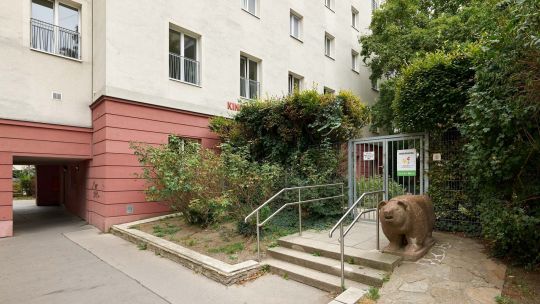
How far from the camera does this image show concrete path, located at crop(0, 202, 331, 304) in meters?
4.32

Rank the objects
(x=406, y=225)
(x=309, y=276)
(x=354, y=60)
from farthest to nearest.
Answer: (x=354, y=60)
(x=309, y=276)
(x=406, y=225)

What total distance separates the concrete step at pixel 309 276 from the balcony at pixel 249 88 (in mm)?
8047

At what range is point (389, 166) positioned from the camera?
7.36 metres

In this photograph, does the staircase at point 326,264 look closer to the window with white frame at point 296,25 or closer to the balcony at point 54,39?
the balcony at point 54,39

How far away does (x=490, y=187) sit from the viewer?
454 centimetres

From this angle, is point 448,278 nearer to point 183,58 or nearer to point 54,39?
point 183,58

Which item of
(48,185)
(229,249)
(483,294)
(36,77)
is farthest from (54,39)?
(483,294)

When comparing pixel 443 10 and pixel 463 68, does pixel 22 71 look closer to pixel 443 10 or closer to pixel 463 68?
pixel 463 68

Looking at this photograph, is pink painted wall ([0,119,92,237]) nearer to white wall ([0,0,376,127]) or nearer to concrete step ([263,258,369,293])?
white wall ([0,0,376,127])

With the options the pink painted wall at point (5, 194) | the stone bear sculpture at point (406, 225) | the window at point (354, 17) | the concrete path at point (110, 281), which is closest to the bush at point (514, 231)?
the stone bear sculpture at point (406, 225)

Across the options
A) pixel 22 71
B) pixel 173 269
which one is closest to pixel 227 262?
pixel 173 269

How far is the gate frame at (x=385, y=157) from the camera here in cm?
657

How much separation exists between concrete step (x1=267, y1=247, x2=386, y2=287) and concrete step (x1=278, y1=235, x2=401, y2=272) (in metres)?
0.07

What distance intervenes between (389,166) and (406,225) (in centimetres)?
293
